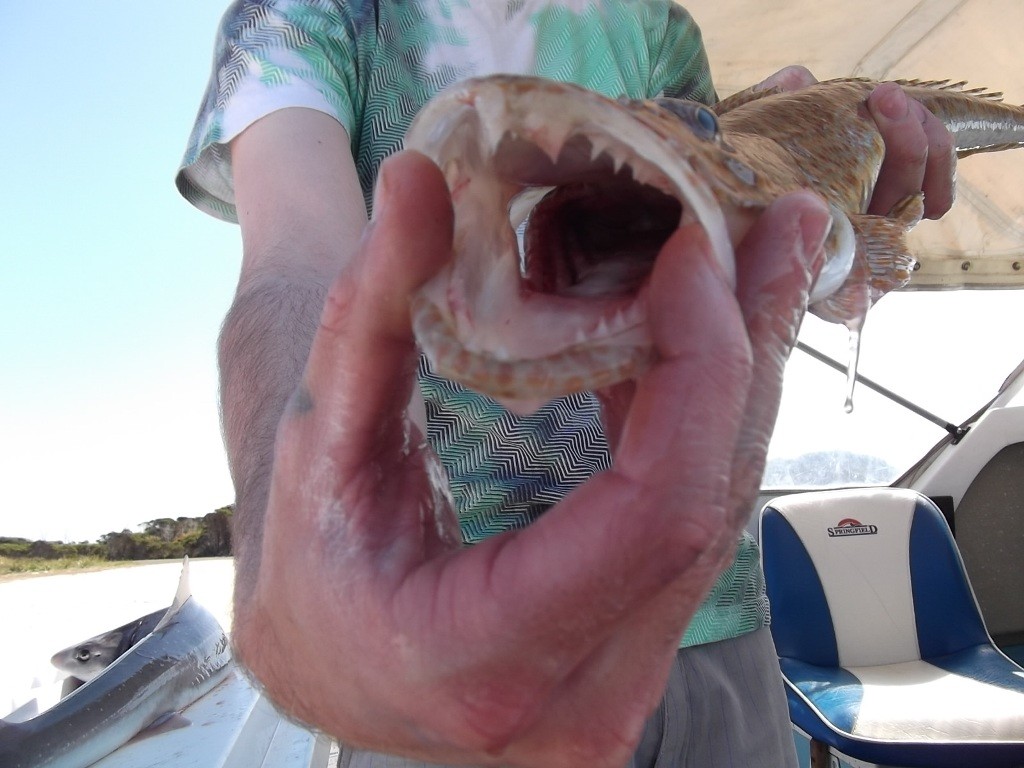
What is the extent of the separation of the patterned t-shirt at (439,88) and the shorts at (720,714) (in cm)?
5

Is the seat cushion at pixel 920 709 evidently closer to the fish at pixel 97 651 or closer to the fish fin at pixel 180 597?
the fish fin at pixel 180 597

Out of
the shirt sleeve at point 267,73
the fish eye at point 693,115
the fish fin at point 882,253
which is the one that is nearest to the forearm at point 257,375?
the shirt sleeve at point 267,73

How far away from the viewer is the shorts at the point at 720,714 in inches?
53.3

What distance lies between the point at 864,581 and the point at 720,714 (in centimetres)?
317

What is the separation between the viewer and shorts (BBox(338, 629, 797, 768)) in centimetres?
135

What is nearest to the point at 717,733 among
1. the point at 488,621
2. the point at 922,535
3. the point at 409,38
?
the point at 488,621

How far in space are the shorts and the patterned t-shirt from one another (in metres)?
0.05

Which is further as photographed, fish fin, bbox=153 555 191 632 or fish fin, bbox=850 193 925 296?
fish fin, bbox=153 555 191 632

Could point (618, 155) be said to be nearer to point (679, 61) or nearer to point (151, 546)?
A: point (679, 61)

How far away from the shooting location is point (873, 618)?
12.9 feet

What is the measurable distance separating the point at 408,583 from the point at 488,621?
2.7 inches

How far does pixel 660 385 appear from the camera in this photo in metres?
0.50

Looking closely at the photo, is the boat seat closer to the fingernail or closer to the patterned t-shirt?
the patterned t-shirt

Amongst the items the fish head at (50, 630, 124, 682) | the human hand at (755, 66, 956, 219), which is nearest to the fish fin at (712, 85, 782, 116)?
the human hand at (755, 66, 956, 219)
